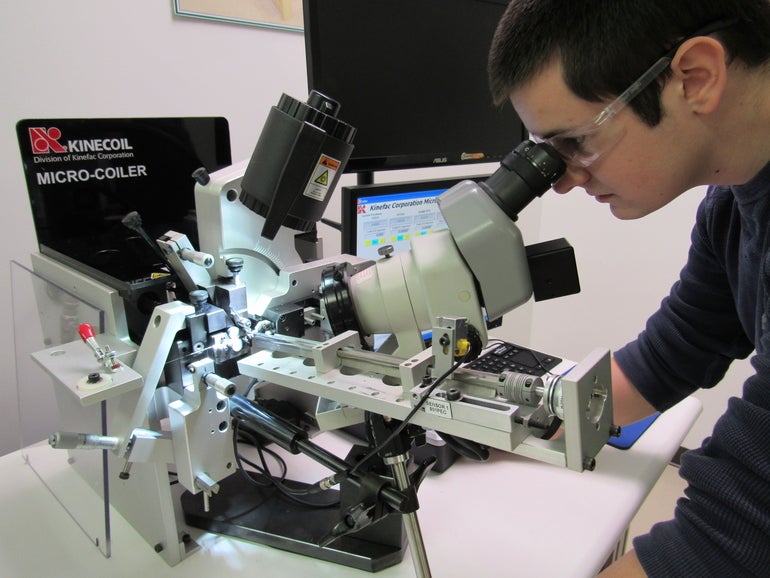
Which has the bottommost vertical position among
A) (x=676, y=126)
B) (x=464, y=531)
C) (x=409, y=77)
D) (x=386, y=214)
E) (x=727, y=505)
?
(x=464, y=531)

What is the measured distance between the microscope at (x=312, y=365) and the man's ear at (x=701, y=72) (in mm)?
169

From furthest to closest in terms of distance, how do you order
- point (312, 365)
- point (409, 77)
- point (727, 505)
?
point (409, 77), point (312, 365), point (727, 505)

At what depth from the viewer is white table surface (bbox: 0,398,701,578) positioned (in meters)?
0.82

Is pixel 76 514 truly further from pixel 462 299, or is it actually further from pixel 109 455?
pixel 462 299

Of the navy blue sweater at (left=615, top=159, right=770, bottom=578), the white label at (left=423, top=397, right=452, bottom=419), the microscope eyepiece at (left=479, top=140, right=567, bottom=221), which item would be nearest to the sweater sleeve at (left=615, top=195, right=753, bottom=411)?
the navy blue sweater at (left=615, top=159, right=770, bottom=578)

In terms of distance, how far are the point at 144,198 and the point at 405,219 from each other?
0.57 metres

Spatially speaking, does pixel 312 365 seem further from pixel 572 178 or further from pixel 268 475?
pixel 572 178

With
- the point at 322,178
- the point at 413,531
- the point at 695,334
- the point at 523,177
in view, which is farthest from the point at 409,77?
the point at 413,531

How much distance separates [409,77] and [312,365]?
2.37ft

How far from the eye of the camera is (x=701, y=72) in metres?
0.61

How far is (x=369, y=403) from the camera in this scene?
25.8 inches

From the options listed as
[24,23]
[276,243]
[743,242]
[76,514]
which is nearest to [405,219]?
[276,243]

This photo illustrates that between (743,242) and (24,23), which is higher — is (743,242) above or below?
below

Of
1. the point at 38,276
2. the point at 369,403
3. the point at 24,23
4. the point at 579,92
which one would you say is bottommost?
the point at 369,403
